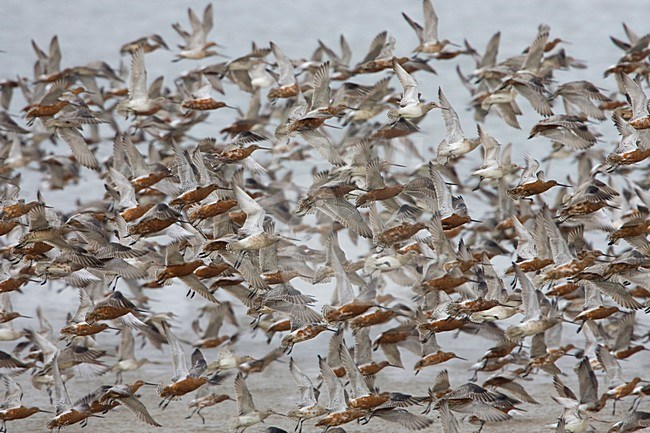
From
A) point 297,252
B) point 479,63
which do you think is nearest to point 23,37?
point 479,63

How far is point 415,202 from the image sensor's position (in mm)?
10711

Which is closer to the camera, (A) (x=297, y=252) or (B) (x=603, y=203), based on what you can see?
(B) (x=603, y=203)

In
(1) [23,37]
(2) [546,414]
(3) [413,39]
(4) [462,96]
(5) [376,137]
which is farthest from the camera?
(3) [413,39]

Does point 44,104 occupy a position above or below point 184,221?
above

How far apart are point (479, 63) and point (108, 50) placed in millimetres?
18720

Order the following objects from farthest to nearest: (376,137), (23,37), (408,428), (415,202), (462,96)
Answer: (23,37)
(462,96)
(376,137)
(415,202)
(408,428)

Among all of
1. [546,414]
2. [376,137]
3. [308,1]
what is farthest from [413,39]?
[546,414]

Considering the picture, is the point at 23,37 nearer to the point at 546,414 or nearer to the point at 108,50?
the point at 108,50

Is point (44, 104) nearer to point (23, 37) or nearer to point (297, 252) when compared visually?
point (297, 252)

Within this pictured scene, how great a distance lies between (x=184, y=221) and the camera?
8891 millimetres

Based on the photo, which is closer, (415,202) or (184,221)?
(184,221)

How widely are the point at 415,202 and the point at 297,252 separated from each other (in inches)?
51.6

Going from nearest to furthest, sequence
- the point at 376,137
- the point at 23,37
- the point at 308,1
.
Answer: the point at 376,137 → the point at 23,37 → the point at 308,1

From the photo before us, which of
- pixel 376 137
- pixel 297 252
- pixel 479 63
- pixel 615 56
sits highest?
pixel 615 56
